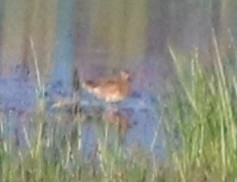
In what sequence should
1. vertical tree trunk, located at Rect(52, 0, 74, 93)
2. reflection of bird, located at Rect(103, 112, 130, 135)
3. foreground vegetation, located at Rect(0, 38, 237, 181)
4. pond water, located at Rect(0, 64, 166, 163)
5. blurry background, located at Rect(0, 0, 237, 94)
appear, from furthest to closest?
blurry background, located at Rect(0, 0, 237, 94) → vertical tree trunk, located at Rect(52, 0, 74, 93) → reflection of bird, located at Rect(103, 112, 130, 135) → pond water, located at Rect(0, 64, 166, 163) → foreground vegetation, located at Rect(0, 38, 237, 181)

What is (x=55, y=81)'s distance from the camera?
7148mm

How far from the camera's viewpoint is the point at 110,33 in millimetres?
10289

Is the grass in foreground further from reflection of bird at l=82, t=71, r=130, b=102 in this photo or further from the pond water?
reflection of bird at l=82, t=71, r=130, b=102

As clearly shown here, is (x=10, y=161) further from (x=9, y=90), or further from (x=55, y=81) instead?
(x=55, y=81)

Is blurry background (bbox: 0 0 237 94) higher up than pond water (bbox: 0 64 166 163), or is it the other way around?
pond water (bbox: 0 64 166 163)

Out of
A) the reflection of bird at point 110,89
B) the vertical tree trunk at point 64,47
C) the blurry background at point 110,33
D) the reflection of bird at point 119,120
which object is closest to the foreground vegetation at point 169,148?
the reflection of bird at point 119,120

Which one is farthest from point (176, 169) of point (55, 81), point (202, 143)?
point (55, 81)

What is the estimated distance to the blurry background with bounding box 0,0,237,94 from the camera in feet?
25.5

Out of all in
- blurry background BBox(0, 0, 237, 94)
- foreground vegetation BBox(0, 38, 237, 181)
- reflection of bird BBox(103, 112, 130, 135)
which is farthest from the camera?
blurry background BBox(0, 0, 237, 94)

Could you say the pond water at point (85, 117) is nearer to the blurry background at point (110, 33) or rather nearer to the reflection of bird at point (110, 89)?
the reflection of bird at point (110, 89)

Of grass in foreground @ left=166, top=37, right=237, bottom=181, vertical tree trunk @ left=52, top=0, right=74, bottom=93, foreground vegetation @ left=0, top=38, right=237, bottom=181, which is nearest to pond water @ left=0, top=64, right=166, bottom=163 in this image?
foreground vegetation @ left=0, top=38, right=237, bottom=181

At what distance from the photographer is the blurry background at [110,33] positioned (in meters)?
7.77

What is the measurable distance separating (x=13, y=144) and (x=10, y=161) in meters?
0.16

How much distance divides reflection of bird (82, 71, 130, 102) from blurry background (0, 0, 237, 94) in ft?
0.32
